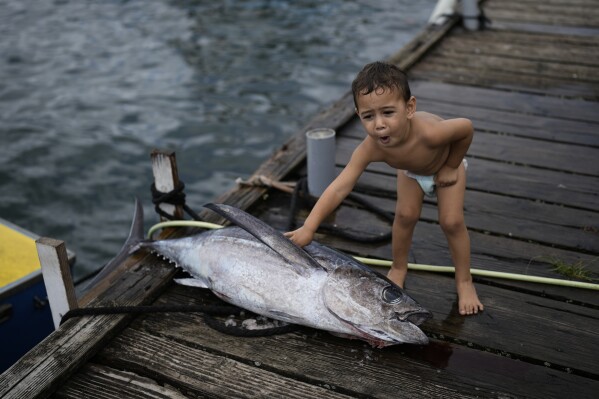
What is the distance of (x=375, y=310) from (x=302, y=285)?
13.4 inches

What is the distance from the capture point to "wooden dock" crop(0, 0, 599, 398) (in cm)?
249

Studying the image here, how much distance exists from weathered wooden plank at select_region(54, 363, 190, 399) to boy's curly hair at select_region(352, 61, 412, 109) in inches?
55.3

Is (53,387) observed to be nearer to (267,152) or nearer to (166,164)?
(166,164)

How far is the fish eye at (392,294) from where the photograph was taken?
2.59 meters

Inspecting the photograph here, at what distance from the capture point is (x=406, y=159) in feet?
8.89

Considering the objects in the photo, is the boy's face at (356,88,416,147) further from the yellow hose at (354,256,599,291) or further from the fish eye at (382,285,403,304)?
the yellow hose at (354,256,599,291)

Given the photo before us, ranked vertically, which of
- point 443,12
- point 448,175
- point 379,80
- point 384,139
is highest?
point 379,80

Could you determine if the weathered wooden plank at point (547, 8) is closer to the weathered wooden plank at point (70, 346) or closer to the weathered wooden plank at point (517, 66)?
Result: the weathered wooden plank at point (517, 66)

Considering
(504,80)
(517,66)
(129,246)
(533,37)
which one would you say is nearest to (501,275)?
(129,246)

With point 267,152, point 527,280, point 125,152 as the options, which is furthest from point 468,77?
point 125,152

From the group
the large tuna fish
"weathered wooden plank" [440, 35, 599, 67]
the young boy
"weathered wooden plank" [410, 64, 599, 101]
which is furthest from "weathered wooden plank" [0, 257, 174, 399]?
"weathered wooden plank" [440, 35, 599, 67]

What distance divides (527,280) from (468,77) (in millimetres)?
3576

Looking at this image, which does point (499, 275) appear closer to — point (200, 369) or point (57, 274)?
point (200, 369)

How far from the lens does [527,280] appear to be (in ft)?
10.2
